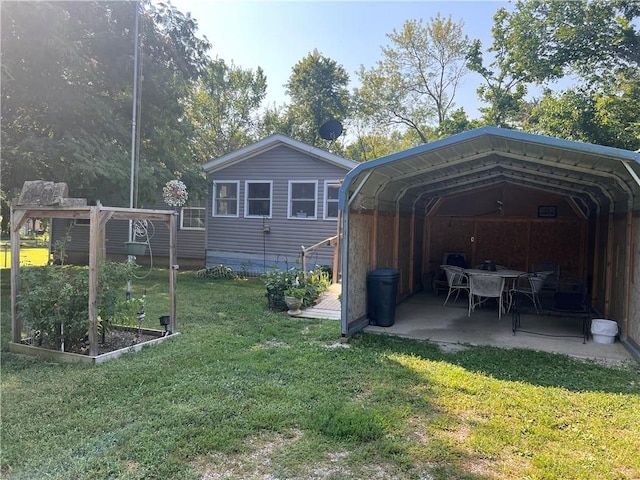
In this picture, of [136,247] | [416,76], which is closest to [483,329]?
[136,247]

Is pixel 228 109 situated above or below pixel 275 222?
above

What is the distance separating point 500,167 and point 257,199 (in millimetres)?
7116

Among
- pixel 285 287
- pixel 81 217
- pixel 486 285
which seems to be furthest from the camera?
pixel 285 287

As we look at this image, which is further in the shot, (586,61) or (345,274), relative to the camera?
(586,61)

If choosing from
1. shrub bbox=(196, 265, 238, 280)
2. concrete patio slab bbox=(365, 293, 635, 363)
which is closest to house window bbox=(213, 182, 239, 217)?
shrub bbox=(196, 265, 238, 280)

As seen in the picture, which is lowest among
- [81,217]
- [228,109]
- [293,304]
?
[293,304]

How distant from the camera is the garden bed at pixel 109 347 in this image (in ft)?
15.8

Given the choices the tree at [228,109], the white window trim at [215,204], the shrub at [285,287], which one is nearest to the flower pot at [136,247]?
the shrub at [285,287]

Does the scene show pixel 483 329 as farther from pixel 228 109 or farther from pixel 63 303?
pixel 228 109

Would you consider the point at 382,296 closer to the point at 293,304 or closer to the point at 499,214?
the point at 293,304

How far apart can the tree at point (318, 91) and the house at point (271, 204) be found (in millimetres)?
13154

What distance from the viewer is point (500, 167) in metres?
7.59

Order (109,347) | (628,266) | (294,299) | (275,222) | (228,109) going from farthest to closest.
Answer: (228,109)
(275,222)
(294,299)
(628,266)
(109,347)

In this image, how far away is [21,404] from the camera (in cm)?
366
